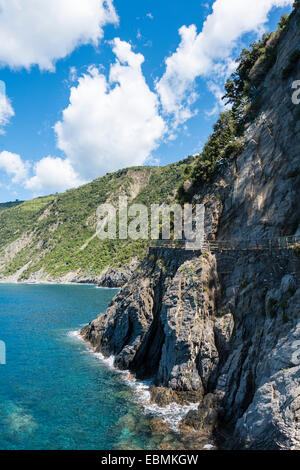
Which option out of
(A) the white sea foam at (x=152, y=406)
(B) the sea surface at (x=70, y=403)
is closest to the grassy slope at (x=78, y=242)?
(B) the sea surface at (x=70, y=403)

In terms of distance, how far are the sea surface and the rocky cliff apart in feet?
6.98

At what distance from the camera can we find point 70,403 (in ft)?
82.8

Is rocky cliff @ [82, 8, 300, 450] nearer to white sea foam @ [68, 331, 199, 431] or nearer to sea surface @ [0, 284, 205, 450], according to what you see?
white sea foam @ [68, 331, 199, 431]

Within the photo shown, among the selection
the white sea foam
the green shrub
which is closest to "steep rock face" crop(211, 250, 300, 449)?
the white sea foam

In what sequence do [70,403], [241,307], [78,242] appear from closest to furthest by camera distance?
[241,307] < [70,403] < [78,242]

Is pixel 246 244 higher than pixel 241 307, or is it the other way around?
pixel 246 244

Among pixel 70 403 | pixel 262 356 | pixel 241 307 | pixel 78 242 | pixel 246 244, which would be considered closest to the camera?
pixel 262 356

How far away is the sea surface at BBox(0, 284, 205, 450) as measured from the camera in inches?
784

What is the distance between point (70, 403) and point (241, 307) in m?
16.6

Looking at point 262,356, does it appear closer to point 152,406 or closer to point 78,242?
point 152,406

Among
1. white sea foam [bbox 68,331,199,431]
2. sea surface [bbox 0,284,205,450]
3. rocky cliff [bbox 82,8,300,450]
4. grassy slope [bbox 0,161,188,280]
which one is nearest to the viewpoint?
rocky cliff [bbox 82,8,300,450]

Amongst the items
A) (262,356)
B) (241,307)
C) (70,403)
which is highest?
(241,307)

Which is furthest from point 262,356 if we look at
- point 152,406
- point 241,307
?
point 152,406
